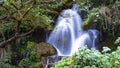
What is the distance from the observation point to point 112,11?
10.3 metres

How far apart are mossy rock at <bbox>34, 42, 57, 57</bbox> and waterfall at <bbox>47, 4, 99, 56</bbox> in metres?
0.42

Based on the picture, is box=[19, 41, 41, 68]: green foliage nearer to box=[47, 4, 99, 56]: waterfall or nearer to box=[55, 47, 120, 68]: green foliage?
box=[47, 4, 99, 56]: waterfall

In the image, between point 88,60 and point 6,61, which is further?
point 6,61

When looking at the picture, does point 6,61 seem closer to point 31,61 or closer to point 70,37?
point 31,61

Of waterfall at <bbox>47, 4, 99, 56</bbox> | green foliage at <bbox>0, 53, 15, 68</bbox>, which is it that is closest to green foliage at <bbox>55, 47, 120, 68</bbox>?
green foliage at <bbox>0, 53, 15, 68</bbox>

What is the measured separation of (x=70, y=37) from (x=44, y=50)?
5.42 feet

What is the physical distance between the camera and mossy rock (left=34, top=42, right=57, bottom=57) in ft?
32.8

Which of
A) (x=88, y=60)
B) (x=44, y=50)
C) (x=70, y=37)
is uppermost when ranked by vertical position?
(x=70, y=37)

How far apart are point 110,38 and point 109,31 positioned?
11.1 inches

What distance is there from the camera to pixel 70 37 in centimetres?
1126

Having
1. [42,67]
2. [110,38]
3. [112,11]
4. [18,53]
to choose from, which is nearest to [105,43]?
[110,38]

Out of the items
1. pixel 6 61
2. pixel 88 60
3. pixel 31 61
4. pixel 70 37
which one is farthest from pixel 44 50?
pixel 88 60

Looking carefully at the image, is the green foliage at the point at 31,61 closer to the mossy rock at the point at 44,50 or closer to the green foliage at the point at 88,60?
the mossy rock at the point at 44,50

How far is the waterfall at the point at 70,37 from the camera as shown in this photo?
10.7 m
